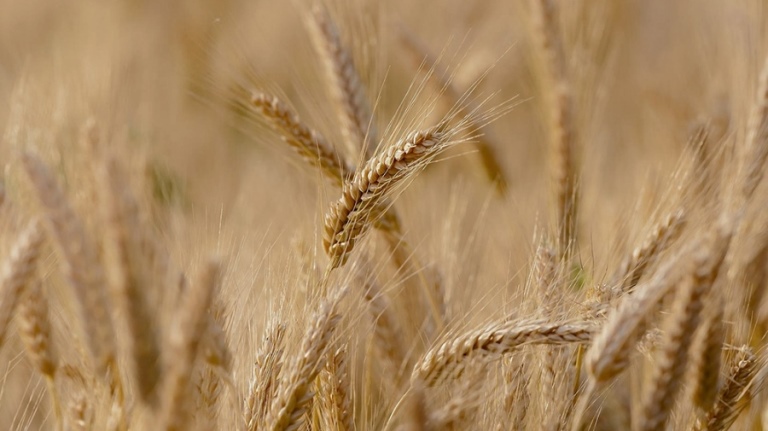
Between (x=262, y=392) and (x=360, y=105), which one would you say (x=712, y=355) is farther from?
(x=360, y=105)

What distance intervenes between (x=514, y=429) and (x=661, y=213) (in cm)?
61

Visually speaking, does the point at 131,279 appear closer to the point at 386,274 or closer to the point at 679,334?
the point at 679,334

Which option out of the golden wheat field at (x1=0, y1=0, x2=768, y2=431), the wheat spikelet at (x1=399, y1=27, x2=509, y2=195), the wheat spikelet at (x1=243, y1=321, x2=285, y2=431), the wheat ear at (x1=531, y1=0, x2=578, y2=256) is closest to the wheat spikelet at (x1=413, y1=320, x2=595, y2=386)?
the golden wheat field at (x1=0, y1=0, x2=768, y2=431)

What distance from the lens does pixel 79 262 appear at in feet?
3.51

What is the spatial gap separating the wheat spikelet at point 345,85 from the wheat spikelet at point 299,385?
59 cm

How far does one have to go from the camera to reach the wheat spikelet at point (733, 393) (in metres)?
1.42

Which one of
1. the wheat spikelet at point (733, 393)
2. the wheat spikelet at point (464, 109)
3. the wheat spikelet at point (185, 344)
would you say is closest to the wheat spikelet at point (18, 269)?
the wheat spikelet at point (185, 344)

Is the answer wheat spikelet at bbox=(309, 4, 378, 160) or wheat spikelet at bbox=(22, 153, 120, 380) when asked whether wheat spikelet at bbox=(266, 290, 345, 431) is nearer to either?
wheat spikelet at bbox=(22, 153, 120, 380)

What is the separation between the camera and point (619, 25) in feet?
14.1

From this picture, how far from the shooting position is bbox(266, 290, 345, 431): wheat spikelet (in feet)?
4.31

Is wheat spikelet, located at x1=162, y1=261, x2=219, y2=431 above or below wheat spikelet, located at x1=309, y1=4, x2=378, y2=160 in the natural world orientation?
below

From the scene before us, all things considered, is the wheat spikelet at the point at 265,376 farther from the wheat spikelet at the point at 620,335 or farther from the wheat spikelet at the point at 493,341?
the wheat spikelet at the point at 620,335

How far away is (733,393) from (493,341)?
1.60 feet

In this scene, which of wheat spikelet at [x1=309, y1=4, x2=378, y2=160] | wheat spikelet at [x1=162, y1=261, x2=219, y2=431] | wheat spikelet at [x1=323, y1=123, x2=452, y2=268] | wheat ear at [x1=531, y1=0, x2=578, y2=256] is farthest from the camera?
wheat ear at [x1=531, y1=0, x2=578, y2=256]
